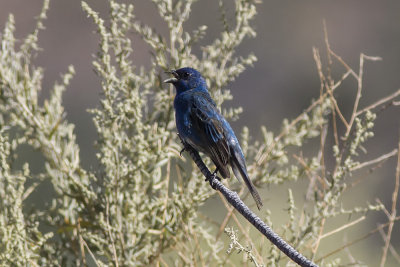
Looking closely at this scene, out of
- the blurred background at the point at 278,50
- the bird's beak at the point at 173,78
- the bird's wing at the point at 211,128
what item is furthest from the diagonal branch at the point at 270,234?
the blurred background at the point at 278,50

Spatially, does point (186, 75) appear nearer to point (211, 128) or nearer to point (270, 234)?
point (211, 128)

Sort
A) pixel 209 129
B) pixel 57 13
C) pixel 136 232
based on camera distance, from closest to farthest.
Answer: pixel 136 232 → pixel 209 129 → pixel 57 13

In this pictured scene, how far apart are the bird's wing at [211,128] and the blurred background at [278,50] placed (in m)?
7.28

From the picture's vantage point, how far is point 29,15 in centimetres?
1435

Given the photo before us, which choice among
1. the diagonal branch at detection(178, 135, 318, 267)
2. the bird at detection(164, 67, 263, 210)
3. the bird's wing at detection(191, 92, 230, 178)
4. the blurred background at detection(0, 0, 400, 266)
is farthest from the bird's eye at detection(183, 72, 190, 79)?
the blurred background at detection(0, 0, 400, 266)

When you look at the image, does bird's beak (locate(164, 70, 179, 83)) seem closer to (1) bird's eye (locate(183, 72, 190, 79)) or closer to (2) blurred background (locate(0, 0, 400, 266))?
(1) bird's eye (locate(183, 72, 190, 79))

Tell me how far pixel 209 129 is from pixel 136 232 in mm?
611

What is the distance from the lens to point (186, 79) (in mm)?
3590

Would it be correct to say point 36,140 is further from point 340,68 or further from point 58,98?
point 340,68

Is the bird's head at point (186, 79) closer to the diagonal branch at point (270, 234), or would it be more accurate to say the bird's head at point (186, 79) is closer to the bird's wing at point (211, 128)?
the bird's wing at point (211, 128)

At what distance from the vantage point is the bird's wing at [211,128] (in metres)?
3.31

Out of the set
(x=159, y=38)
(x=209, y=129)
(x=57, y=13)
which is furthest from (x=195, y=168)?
(x=57, y=13)

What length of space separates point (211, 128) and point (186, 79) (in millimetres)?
321

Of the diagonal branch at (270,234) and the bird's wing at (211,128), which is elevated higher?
the bird's wing at (211,128)
